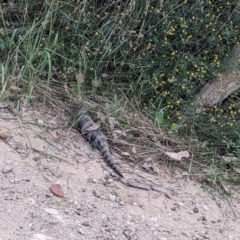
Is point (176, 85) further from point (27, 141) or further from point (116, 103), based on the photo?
point (27, 141)

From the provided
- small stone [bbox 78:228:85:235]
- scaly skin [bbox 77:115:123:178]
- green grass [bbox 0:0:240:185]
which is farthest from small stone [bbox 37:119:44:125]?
small stone [bbox 78:228:85:235]

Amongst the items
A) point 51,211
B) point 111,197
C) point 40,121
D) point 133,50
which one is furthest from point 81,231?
point 133,50

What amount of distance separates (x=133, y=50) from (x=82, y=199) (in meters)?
1.75

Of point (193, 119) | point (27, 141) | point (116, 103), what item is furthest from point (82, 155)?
point (193, 119)

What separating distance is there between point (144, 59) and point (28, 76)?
3.23ft

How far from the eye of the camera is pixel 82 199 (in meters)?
3.71

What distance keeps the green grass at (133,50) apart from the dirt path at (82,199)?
0.61 metres

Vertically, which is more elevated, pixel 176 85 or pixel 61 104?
pixel 176 85

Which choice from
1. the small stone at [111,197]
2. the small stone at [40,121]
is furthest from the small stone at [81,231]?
the small stone at [40,121]

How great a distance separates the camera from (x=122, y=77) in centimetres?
513

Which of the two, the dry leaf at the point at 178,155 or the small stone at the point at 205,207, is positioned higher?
the dry leaf at the point at 178,155

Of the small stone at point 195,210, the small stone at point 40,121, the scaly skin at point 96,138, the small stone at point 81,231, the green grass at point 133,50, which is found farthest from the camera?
the green grass at point 133,50

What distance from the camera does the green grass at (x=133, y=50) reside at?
A: 4848mm

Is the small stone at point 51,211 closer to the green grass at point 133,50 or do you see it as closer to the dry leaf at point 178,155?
the dry leaf at point 178,155
